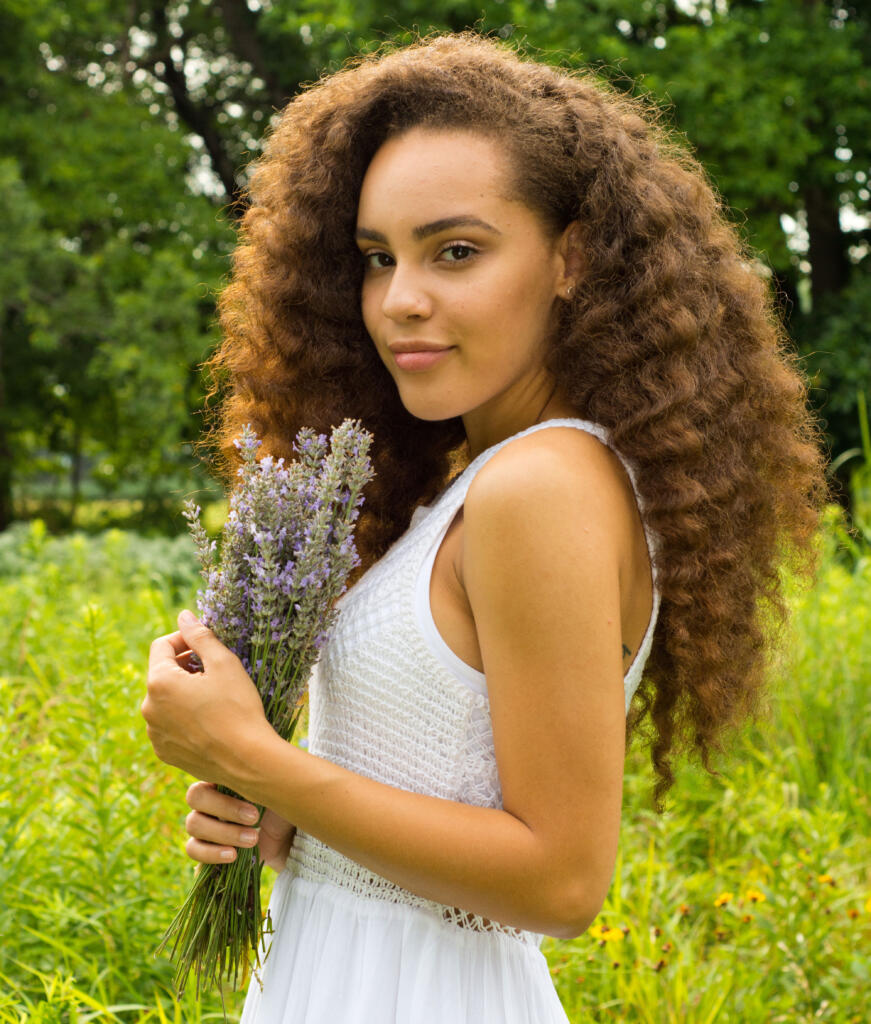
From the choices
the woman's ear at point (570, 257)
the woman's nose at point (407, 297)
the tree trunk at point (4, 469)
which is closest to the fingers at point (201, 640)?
the woman's nose at point (407, 297)

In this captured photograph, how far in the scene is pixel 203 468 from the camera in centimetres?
1223

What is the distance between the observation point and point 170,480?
14.3 meters

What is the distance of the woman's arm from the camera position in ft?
4.03

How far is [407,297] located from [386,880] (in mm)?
800

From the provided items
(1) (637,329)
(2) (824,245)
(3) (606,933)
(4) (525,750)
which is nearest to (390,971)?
(4) (525,750)

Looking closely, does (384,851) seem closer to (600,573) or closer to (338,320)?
(600,573)

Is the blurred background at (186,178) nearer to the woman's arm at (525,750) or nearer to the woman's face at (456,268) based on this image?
the woman's face at (456,268)

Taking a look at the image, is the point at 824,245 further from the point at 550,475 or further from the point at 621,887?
the point at 550,475

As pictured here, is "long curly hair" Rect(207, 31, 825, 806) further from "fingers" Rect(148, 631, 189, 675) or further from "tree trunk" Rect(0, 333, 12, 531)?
"tree trunk" Rect(0, 333, 12, 531)

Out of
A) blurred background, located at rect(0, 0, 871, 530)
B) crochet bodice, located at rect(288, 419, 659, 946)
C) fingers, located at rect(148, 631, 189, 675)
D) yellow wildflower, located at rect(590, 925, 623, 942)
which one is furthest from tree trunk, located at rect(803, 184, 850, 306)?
fingers, located at rect(148, 631, 189, 675)

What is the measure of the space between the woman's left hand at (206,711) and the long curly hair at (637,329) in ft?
1.92

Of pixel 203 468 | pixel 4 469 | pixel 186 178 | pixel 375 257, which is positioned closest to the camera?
pixel 375 257

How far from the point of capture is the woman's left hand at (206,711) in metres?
1.31

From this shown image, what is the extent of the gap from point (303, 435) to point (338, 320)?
498mm
